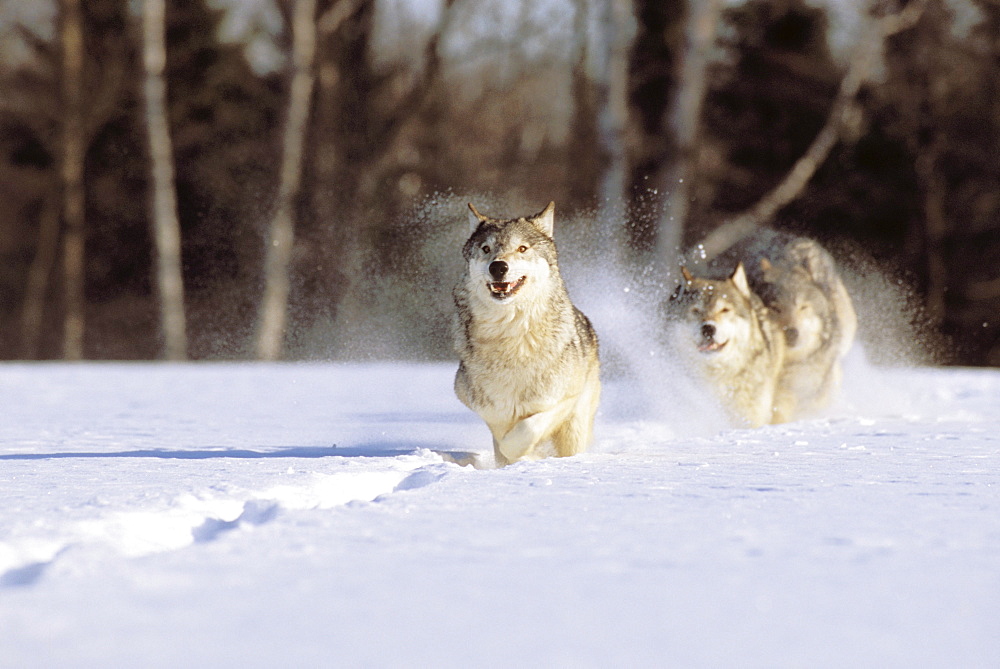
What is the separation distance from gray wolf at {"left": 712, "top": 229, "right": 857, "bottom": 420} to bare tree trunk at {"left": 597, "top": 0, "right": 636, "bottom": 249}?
20.9 feet

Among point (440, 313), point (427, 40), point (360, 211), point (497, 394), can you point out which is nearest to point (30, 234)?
point (360, 211)

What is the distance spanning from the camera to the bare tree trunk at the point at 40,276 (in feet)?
80.8

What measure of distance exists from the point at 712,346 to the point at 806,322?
1.18m

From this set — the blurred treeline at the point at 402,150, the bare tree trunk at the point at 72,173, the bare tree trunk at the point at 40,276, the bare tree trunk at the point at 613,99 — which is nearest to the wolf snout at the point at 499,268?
the bare tree trunk at the point at 613,99

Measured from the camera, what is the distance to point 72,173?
21.7m

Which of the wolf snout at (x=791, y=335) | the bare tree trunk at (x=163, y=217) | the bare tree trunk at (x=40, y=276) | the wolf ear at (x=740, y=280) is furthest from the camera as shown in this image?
the bare tree trunk at (x=40, y=276)

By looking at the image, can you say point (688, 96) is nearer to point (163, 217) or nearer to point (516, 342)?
point (163, 217)

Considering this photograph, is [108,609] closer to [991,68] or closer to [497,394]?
[497,394]

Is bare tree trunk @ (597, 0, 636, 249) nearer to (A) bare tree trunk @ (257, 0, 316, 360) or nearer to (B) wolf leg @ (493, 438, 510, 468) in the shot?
(A) bare tree trunk @ (257, 0, 316, 360)

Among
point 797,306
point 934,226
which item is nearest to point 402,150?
point 934,226

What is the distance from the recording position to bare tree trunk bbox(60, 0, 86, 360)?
69.9ft

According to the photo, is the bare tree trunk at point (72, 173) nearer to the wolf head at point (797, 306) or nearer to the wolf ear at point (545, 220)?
the wolf head at point (797, 306)

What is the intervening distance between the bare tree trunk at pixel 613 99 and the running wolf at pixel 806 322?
20.9ft

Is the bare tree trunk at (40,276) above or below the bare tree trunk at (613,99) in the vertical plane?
below
